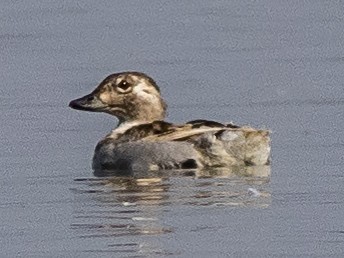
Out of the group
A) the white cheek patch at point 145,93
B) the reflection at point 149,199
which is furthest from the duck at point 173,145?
the reflection at point 149,199

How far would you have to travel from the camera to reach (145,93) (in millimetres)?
15633

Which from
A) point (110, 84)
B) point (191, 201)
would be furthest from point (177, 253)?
point (110, 84)

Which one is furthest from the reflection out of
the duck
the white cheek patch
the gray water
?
the white cheek patch

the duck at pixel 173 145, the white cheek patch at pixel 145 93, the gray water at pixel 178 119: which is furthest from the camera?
the white cheek patch at pixel 145 93

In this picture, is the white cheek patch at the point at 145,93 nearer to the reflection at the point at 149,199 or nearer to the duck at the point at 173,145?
the duck at the point at 173,145

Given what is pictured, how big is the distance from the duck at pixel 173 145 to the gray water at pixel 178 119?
0.22m

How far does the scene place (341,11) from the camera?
22219mm

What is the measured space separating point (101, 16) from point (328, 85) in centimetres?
563

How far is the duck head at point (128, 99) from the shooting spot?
15.6 meters

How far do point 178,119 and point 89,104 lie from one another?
1.17m

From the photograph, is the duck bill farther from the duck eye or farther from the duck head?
the duck eye

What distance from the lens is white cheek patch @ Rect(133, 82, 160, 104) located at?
51.2ft

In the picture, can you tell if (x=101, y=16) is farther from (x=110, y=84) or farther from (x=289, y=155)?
(x=289, y=155)

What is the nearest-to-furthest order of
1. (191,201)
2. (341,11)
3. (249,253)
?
(249,253), (191,201), (341,11)
